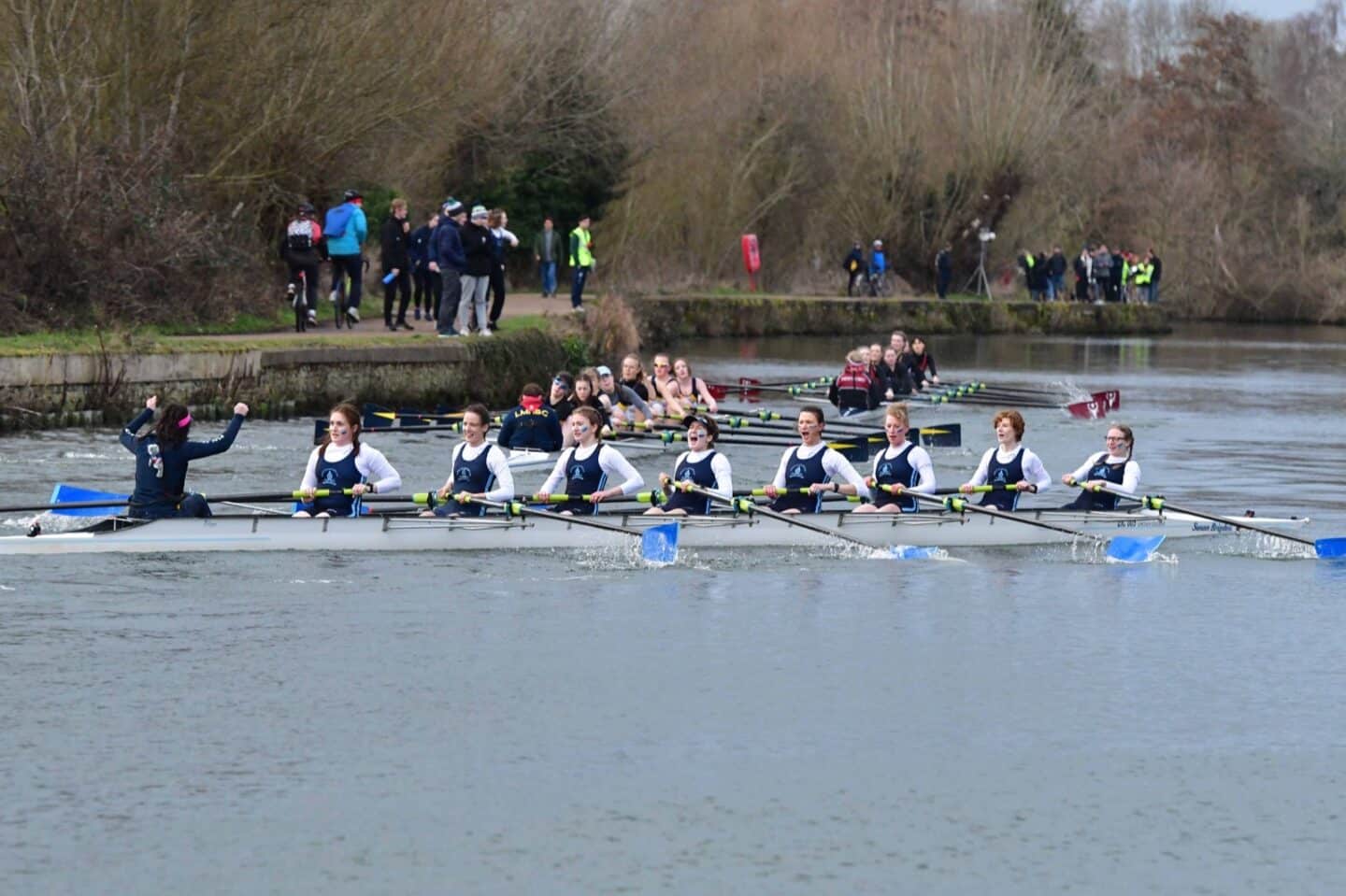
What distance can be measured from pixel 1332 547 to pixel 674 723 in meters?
8.01

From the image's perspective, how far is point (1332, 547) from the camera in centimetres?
Result: 1742

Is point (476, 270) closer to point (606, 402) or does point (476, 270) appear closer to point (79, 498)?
point (606, 402)

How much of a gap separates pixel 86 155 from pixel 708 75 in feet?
97.3

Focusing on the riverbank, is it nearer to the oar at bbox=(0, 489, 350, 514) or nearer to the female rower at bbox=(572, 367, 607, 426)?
the female rower at bbox=(572, 367, 607, 426)

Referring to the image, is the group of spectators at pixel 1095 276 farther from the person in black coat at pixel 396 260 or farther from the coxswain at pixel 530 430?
the coxswain at pixel 530 430

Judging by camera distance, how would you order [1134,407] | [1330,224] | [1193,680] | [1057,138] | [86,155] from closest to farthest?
[1193,680] → [86,155] → [1134,407] → [1057,138] → [1330,224]

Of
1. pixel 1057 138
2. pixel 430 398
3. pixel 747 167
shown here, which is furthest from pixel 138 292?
pixel 1057 138

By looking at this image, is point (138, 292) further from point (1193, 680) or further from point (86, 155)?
point (1193, 680)

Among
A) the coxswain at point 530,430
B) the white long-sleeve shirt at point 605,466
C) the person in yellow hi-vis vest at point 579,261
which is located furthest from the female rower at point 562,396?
the person in yellow hi-vis vest at point 579,261

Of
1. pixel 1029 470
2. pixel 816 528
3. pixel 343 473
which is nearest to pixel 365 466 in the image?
pixel 343 473

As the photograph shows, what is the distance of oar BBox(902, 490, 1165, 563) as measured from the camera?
17.0 metres

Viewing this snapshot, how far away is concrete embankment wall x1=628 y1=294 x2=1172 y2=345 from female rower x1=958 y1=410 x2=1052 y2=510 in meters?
23.7

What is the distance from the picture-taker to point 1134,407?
3297 centimetres

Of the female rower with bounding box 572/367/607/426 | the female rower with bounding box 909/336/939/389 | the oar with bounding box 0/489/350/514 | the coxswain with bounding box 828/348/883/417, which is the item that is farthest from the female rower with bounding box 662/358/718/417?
the oar with bounding box 0/489/350/514
